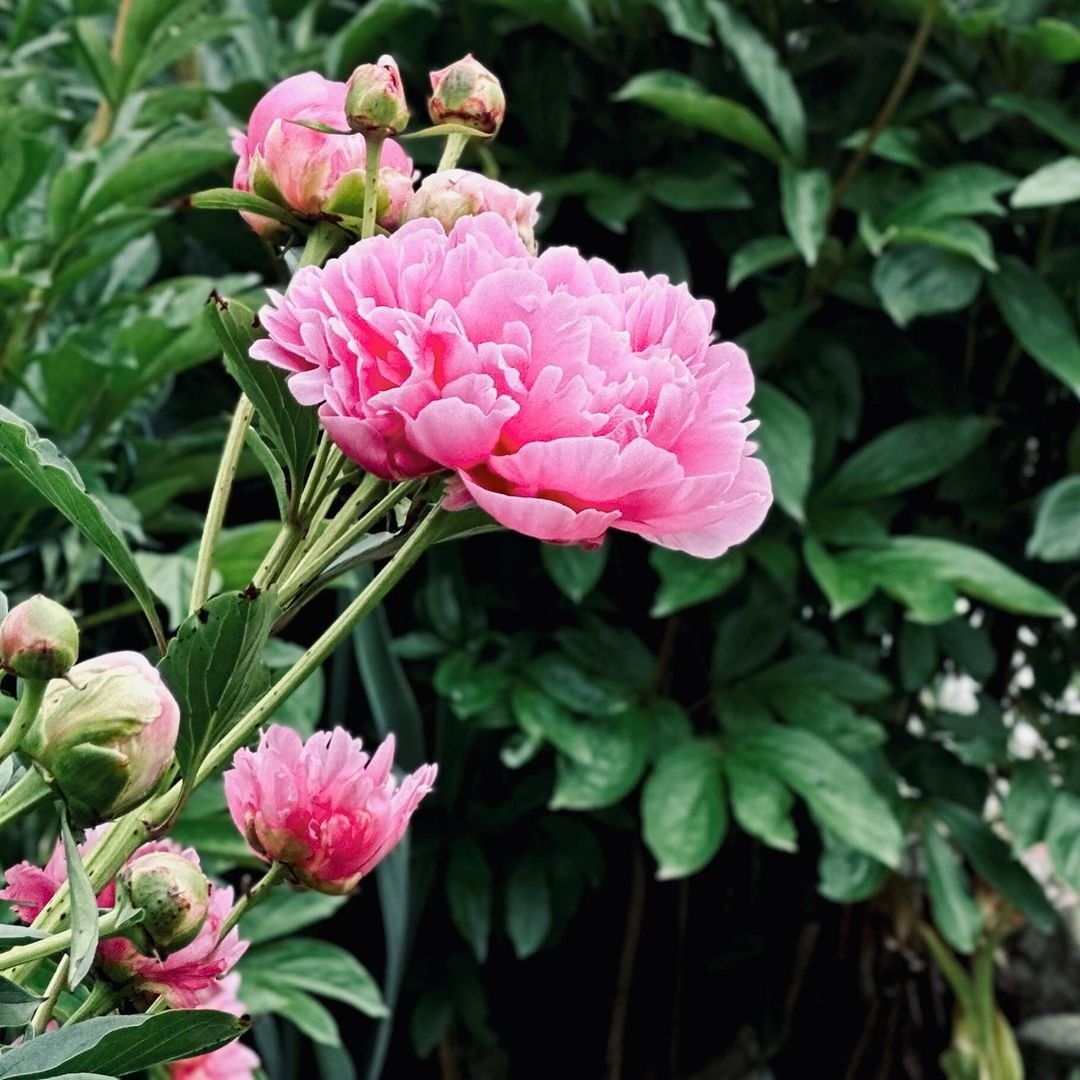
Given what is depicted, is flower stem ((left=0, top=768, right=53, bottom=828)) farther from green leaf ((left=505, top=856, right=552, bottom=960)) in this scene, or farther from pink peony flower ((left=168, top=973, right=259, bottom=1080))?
green leaf ((left=505, top=856, right=552, bottom=960))

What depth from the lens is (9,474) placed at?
0.71 m

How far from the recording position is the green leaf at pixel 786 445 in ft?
3.07

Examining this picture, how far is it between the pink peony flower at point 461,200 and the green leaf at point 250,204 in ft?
0.07

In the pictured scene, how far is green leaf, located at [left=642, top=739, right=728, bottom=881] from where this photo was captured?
861 millimetres

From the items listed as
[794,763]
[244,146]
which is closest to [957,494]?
[794,763]

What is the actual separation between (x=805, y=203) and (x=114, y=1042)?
84 centimetres

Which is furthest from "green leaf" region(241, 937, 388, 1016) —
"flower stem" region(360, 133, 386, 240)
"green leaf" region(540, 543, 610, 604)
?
"flower stem" region(360, 133, 386, 240)

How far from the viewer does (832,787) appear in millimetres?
900

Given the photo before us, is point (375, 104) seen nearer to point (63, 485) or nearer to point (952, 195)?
point (63, 485)

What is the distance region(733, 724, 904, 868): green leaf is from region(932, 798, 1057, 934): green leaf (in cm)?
11

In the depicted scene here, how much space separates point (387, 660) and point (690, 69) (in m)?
0.53

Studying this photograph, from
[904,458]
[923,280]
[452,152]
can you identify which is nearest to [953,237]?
[923,280]

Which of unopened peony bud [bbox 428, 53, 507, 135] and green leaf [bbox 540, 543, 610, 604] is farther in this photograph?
green leaf [bbox 540, 543, 610, 604]

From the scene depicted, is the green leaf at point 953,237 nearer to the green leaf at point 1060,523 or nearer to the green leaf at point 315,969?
the green leaf at point 1060,523
